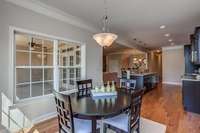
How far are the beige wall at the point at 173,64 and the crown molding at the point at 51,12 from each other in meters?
7.34

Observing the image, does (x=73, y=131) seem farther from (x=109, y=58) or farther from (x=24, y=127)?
(x=109, y=58)

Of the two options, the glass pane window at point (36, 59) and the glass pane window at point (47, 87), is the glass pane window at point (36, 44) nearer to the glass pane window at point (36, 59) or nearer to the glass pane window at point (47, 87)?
the glass pane window at point (36, 59)

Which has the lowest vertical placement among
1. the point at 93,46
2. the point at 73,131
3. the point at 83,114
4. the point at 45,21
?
the point at 73,131

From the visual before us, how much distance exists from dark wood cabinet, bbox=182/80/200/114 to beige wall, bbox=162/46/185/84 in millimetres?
5633

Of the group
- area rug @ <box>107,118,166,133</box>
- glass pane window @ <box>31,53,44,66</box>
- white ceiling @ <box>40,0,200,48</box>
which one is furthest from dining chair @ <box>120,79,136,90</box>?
glass pane window @ <box>31,53,44,66</box>

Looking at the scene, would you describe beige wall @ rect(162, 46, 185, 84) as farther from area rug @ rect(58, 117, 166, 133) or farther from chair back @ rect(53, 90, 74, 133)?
chair back @ rect(53, 90, 74, 133)

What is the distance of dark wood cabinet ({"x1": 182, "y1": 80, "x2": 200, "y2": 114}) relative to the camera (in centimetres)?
376

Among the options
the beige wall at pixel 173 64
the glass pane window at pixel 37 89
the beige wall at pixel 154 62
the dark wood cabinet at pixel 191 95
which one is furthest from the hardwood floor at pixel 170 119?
the beige wall at pixel 154 62

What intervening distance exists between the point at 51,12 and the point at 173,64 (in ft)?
28.6

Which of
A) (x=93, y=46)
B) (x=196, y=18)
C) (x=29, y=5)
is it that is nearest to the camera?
(x=29, y=5)

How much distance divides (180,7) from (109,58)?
10574 millimetres

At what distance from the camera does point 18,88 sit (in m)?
2.93

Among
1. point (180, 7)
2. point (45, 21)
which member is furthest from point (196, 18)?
point (45, 21)

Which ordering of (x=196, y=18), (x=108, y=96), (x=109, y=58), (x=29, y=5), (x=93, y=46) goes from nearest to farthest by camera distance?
(x=108, y=96) → (x=29, y=5) → (x=196, y=18) → (x=93, y=46) → (x=109, y=58)
